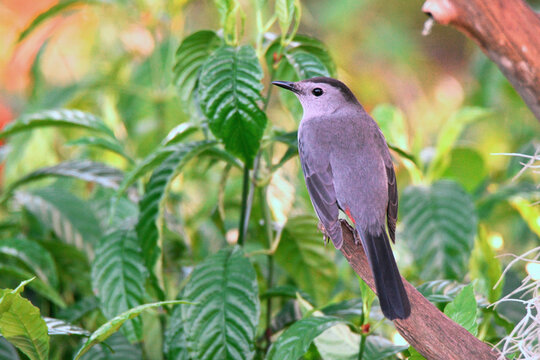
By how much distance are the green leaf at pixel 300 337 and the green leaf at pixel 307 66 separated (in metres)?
0.68

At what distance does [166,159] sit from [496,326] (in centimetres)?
110

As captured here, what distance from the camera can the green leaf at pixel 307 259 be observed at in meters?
2.15

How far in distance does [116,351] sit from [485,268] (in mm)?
1328

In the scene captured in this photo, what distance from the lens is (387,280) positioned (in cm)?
147

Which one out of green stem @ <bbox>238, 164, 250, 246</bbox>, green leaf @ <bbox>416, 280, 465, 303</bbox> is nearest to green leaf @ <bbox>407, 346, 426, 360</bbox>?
green leaf @ <bbox>416, 280, 465, 303</bbox>

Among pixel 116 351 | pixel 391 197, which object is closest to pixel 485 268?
pixel 391 197

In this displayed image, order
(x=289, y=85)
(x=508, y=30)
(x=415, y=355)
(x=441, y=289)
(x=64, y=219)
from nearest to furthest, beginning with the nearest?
(x=415, y=355)
(x=508, y=30)
(x=441, y=289)
(x=289, y=85)
(x=64, y=219)

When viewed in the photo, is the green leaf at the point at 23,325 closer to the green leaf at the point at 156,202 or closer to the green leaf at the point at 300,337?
the green leaf at the point at 156,202

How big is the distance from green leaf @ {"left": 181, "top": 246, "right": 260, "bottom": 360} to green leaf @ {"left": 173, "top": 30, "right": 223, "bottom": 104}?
546 millimetres

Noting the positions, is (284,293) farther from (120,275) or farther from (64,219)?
(64,219)

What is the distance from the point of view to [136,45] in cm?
367

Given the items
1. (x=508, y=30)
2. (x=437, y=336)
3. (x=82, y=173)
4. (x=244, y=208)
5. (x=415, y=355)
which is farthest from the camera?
(x=82, y=173)

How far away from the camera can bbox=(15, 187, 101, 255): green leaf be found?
231cm

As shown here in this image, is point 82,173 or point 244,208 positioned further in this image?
point 82,173
